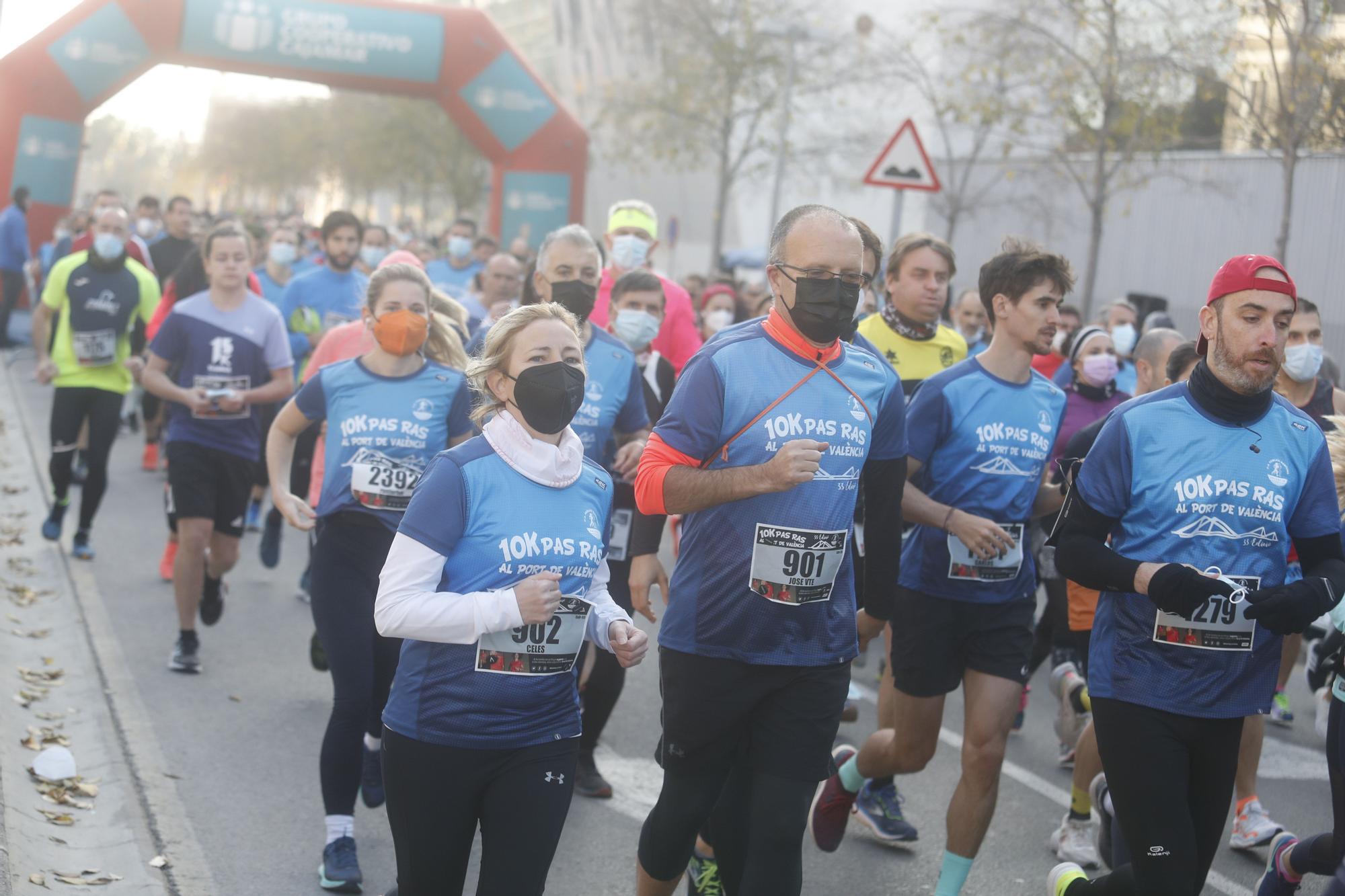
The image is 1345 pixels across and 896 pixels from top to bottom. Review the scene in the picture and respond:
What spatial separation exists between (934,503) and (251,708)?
3596 mm

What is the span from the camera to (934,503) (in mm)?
4898

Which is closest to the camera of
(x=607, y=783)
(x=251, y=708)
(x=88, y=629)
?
(x=607, y=783)

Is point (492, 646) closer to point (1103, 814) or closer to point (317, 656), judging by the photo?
point (1103, 814)

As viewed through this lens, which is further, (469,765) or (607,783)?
(607,783)

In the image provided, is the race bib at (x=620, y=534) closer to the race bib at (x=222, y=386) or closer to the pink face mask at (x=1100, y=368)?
the race bib at (x=222, y=386)

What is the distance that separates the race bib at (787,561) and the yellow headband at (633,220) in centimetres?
425

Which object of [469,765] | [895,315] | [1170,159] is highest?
[1170,159]

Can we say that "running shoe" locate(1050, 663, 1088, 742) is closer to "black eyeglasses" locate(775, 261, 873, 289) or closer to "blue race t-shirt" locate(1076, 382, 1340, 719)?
"blue race t-shirt" locate(1076, 382, 1340, 719)

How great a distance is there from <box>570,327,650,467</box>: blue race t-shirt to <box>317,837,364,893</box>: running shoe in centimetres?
171

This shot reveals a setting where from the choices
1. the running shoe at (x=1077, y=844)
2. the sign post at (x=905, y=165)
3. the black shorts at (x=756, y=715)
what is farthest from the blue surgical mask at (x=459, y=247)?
the black shorts at (x=756, y=715)

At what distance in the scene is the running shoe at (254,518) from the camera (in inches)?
449

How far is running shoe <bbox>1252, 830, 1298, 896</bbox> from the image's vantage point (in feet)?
14.9

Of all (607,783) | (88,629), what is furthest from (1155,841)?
(88,629)

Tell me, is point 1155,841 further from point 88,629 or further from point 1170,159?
point 1170,159
